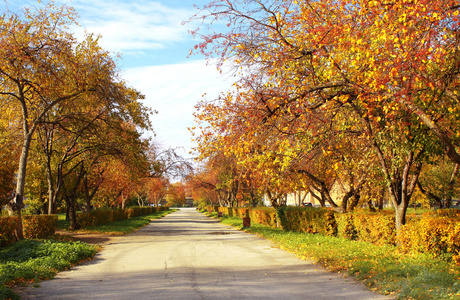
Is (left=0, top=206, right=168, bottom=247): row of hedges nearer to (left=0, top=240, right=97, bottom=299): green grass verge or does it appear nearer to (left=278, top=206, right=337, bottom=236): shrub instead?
(left=0, top=240, right=97, bottom=299): green grass verge

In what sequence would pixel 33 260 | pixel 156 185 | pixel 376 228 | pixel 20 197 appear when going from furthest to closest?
pixel 156 185 → pixel 20 197 → pixel 376 228 → pixel 33 260

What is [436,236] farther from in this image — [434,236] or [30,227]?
[30,227]

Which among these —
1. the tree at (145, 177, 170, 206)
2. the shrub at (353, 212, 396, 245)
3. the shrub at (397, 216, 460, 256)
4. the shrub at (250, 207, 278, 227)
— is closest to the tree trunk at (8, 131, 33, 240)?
the shrub at (353, 212, 396, 245)

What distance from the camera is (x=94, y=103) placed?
17094mm

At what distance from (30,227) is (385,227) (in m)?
13.3

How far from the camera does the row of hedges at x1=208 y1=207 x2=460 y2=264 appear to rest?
27.2 feet

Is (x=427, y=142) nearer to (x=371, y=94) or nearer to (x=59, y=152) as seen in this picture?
(x=371, y=94)

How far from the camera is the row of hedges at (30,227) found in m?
12.9

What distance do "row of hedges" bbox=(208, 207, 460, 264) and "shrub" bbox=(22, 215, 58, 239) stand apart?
11.5m

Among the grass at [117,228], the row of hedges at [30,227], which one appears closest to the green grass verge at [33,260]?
the row of hedges at [30,227]

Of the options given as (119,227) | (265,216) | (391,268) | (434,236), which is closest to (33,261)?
(391,268)

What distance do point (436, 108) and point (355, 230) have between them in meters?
6.81

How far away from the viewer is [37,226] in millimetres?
15938

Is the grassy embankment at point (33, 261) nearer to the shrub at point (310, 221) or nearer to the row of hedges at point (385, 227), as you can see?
the row of hedges at point (385, 227)
